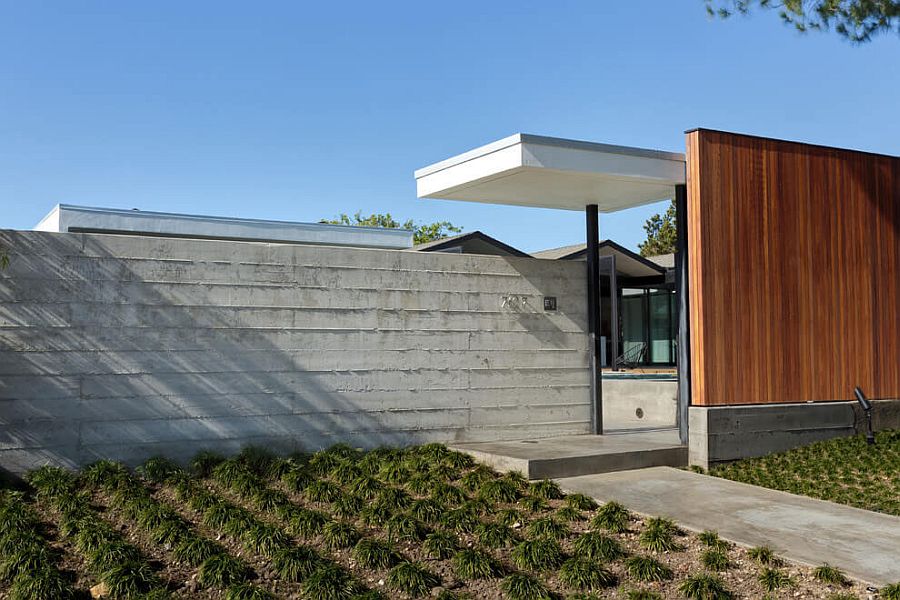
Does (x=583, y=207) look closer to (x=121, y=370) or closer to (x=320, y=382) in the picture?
(x=320, y=382)

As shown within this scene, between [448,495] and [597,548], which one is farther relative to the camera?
[448,495]

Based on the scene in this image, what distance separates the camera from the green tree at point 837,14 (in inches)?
433

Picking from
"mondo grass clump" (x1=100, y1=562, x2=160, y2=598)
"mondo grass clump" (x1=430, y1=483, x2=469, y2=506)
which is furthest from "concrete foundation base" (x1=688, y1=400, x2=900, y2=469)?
"mondo grass clump" (x1=100, y1=562, x2=160, y2=598)

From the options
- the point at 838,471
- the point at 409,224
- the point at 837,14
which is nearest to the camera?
the point at 838,471

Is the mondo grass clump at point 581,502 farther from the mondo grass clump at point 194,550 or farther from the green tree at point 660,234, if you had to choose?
the green tree at point 660,234

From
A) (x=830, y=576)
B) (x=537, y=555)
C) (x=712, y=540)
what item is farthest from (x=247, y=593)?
(x=830, y=576)

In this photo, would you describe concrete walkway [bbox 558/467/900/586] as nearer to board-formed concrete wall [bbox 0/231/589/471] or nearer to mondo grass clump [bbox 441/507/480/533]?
mondo grass clump [bbox 441/507/480/533]

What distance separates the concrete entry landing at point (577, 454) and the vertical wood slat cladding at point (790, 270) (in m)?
0.78

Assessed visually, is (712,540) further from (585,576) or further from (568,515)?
(585,576)

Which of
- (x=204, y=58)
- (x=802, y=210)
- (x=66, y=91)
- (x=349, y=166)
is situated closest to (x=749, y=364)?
(x=802, y=210)

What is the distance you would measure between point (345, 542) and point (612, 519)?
2.09m

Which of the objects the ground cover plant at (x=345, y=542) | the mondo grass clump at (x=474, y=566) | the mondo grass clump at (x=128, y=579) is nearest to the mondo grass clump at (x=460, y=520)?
the ground cover plant at (x=345, y=542)

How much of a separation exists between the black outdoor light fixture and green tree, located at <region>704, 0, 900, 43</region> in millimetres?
4817

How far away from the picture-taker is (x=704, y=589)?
206 inches
